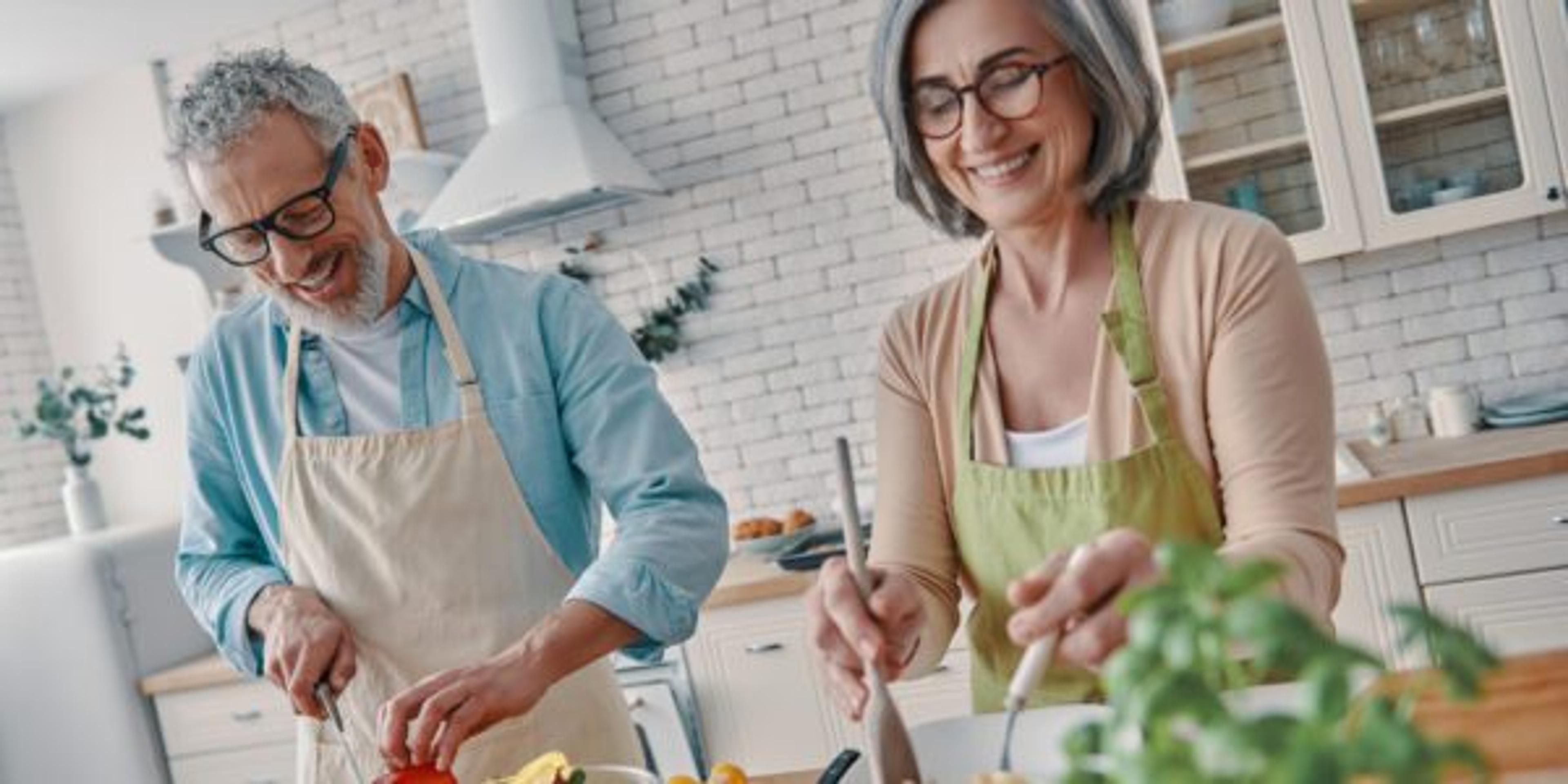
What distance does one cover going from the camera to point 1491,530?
2713mm

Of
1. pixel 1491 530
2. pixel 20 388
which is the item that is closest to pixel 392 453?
pixel 1491 530

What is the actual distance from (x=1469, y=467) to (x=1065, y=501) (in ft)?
5.50

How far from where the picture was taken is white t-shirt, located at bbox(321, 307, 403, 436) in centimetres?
175

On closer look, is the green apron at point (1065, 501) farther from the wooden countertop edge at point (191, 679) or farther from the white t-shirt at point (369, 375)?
the wooden countertop edge at point (191, 679)

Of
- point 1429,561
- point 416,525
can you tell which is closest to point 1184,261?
point 416,525

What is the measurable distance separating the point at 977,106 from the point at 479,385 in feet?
2.30

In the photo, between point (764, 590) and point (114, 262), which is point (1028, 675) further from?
point (114, 262)

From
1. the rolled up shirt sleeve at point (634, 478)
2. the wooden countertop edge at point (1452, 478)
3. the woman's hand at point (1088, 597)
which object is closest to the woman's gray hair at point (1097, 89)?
the rolled up shirt sleeve at point (634, 478)

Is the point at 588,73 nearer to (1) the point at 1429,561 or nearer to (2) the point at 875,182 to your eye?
(2) the point at 875,182

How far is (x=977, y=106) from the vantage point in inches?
54.6

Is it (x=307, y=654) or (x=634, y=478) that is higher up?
(x=634, y=478)

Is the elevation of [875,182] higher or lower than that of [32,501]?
higher

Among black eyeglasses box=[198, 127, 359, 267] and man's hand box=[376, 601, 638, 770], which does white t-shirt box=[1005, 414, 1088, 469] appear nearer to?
man's hand box=[376, 601, 638, 770]

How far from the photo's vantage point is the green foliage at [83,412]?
4.13 metres
